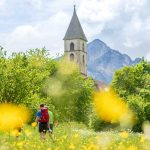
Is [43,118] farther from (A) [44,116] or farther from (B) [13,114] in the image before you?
(B) [13,114]

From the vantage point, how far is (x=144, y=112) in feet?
221

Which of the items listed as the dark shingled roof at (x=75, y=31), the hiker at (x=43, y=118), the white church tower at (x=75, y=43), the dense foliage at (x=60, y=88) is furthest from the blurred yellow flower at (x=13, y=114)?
the dark shingled roof at (x=75, y=31)

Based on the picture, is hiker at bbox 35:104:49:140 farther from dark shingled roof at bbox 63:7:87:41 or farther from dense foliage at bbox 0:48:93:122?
dark shingled roof at bbox 63:7:87:41

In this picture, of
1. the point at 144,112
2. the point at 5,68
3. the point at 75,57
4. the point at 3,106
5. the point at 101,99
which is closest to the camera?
the point at 101,99

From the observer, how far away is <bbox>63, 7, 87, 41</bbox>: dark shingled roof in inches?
5551

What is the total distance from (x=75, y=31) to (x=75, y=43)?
12.0 feet

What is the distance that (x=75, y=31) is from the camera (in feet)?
467

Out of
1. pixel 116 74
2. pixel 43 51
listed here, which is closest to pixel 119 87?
pixel 116 74

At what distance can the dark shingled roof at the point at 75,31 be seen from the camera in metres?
141

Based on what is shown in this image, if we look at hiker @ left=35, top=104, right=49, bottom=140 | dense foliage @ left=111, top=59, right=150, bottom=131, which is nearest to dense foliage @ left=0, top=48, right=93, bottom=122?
dense foliage @ left=111, top=59, right=150, bottom=131

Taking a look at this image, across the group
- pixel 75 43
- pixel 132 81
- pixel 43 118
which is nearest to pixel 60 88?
pixel 132 81

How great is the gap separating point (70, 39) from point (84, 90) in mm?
65058

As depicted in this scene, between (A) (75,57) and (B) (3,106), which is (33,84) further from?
(A) (75,57)

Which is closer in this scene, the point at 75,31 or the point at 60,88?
the point at 60,88
